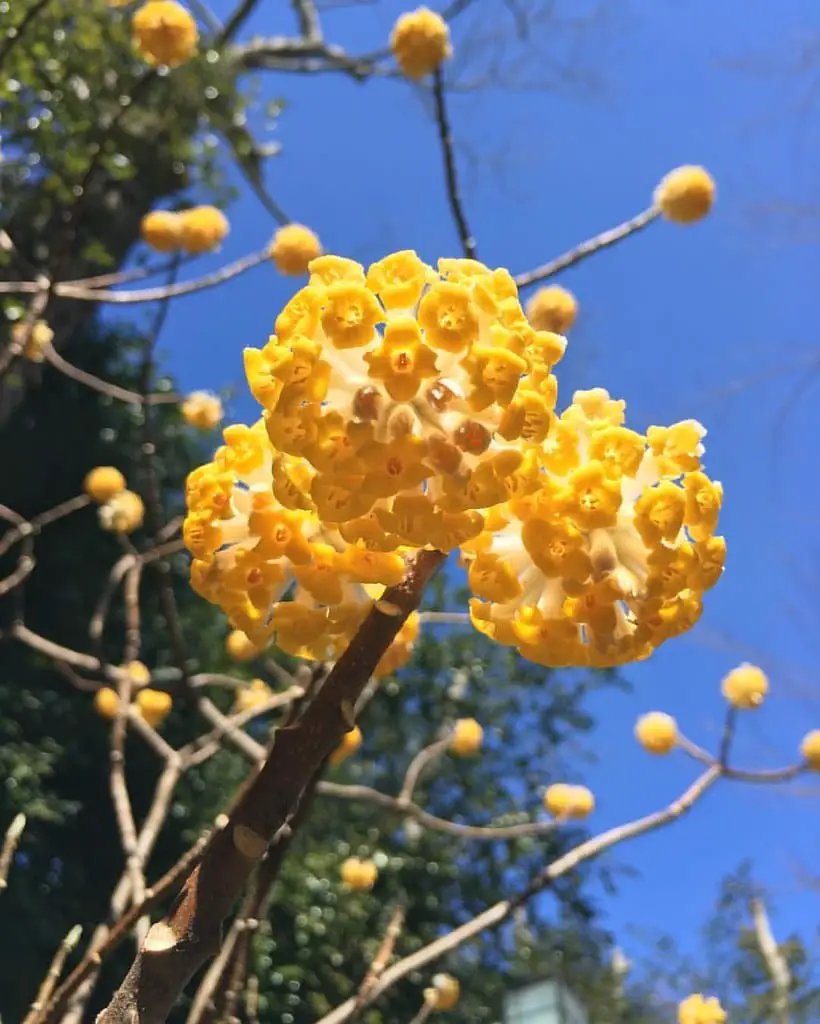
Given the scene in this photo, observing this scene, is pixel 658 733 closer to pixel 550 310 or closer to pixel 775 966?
pixel 550 310

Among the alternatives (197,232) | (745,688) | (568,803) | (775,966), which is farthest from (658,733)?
(775,966)

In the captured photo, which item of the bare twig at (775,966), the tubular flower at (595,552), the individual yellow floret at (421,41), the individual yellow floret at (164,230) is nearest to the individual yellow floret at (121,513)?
the individual yellow floret at (164,230)

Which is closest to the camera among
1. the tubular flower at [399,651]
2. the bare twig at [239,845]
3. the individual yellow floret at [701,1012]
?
the bare twig at [239,845]

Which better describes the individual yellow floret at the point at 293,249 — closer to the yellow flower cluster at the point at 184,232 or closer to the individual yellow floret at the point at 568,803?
the yellow flower cluster at the point at 184,232

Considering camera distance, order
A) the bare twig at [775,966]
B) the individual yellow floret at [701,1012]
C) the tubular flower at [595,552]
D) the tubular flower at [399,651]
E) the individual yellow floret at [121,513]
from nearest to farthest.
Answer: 1. the tubular flower at [595,552]
2. the tubular flower at [399,651]
3. the individual yellow floret at [701,1012]
4. the individual yellow floret at [121,513]
5. the bare twig at [775,966]

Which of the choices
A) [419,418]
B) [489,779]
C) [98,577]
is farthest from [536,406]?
[489,779]

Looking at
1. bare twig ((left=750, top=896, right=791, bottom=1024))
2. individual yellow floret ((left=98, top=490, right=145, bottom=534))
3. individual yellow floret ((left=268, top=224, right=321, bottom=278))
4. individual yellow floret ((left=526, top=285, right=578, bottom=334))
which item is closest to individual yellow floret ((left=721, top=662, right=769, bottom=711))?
individual yellow floret ((left=526, top=285, right=578, bottom=334))

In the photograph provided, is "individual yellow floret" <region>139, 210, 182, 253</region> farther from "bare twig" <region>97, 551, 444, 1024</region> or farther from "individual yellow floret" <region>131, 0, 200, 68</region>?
"bare twig" <region>97, 551, 444, 1024</region>
